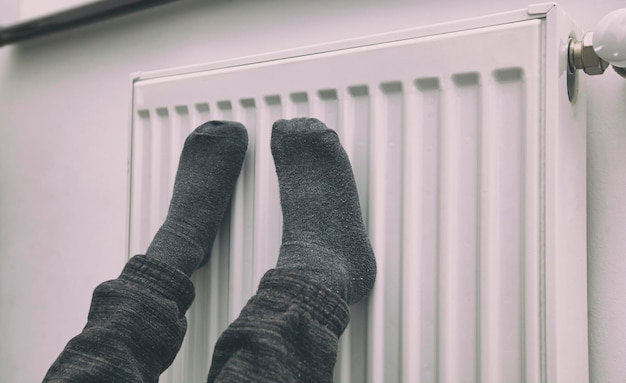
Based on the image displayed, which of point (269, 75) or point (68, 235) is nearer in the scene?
point (269, 75)

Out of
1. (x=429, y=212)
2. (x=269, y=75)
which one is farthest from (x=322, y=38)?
(x=429, y=212)

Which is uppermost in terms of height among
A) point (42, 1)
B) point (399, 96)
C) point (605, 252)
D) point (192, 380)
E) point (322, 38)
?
point (42, 1)

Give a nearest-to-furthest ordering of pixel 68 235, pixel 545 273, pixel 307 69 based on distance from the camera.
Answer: pixel 545 273 → pixel 307 69 → pixel 68 235

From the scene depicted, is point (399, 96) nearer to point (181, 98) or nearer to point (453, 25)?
point (453, 25)

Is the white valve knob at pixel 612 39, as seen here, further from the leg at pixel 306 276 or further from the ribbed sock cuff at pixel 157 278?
the ribbed sock cuff at pixel 157 278

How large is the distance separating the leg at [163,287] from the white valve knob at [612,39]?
1.11 ft

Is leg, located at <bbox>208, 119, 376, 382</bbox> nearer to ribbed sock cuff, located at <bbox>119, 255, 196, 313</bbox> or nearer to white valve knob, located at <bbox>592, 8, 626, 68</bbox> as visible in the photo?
ribbed sock cuff, located at <bbox>119, 255, 196, 313</bbox>

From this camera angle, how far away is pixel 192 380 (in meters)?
0.63

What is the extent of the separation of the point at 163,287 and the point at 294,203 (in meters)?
0.15

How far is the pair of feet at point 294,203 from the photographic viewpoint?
512 mm

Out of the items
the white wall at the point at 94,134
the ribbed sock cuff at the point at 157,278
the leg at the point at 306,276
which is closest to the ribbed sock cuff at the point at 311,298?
the leg at the point at 306,276

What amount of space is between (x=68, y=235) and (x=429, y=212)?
2.09 ft

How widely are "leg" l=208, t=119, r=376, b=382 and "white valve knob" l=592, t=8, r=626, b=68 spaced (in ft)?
0.73

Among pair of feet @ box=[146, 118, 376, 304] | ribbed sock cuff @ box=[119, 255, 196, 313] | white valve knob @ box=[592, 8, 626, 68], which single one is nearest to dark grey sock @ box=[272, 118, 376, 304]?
pair of feet @ box=[146, 118, 376, 304]
